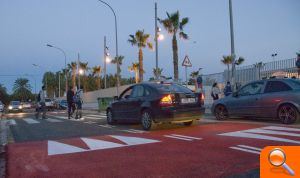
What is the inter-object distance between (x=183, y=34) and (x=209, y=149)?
2693 centimetres

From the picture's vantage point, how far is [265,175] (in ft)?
6.23

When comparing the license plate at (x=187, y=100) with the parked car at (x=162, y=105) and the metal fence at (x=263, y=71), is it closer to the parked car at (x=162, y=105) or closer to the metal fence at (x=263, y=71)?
the parked car at (x=162, y=105)

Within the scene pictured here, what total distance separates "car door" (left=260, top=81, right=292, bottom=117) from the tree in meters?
124

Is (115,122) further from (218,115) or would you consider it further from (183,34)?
(183,34)

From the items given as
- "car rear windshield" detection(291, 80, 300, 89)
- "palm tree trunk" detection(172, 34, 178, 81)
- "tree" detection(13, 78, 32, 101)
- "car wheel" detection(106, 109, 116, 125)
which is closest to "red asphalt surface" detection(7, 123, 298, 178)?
"car rear windshield" detection(291, 80, 300, 89)

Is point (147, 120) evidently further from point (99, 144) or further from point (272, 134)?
point (272, 134)

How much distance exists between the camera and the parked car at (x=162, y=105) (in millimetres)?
9945

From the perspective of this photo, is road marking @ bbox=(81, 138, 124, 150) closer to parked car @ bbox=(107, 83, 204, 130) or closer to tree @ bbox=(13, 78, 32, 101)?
parked car @ bbox=(107, 83, 204, 130)

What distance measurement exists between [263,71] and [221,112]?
20.5 ft

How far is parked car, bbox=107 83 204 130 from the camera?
9945 millimetres

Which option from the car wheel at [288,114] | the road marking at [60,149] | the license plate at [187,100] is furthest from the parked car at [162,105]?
the road marking at [60,149]

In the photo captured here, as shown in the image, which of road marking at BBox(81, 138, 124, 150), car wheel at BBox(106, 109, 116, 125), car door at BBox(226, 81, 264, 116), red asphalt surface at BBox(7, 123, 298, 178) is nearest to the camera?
red asphalt surface at BBox(7, 123, 298, 178)

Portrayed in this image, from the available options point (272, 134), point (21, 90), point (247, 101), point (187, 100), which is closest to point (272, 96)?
point (247, 101)

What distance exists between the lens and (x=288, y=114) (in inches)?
423
